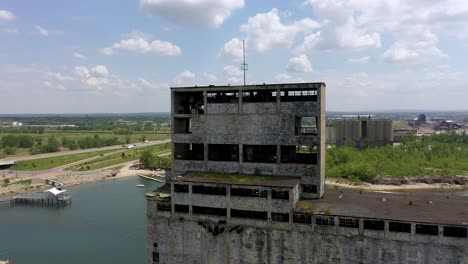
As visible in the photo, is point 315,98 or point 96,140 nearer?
point 315,98

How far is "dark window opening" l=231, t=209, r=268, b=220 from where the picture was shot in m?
31.3

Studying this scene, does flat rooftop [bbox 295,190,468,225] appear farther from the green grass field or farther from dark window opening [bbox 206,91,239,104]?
the green grass field

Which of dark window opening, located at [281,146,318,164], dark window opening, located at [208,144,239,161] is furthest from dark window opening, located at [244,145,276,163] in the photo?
dark window opening, located at [208,144,239,161]

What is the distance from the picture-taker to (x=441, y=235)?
88.0 ft

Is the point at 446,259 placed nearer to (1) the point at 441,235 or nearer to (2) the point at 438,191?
(1) the point at 441,235

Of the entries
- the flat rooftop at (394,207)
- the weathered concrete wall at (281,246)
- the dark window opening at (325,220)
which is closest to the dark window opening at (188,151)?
the weathered concrete wall at (281,246)

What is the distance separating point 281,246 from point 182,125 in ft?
51.6

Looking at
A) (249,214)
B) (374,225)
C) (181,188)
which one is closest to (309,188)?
(249,214)

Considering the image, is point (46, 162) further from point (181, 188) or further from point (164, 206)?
point (181, 188)

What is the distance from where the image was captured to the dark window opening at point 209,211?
107 ft

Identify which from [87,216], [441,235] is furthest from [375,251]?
[87,216]

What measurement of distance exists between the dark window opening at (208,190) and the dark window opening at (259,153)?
4.75 metres

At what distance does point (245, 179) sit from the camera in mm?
32906

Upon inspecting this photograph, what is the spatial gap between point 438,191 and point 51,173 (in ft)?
369
